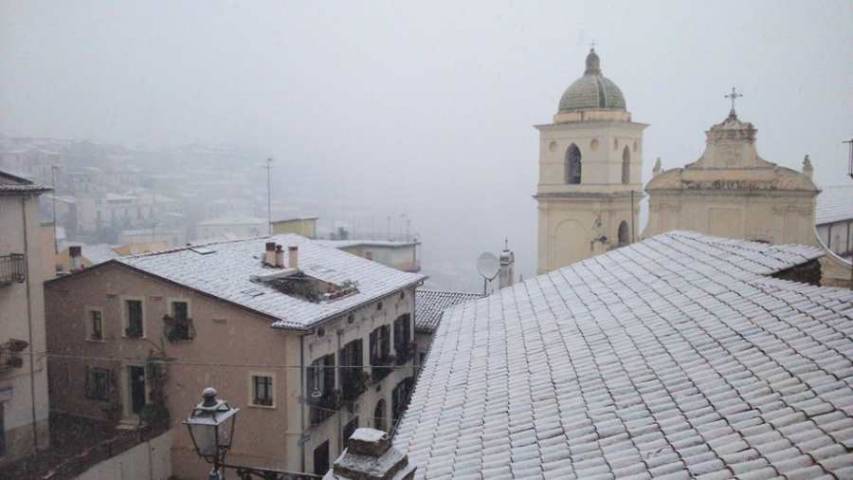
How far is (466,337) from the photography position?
1008cm

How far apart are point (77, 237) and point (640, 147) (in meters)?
29.6

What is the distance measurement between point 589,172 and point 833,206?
1248 centimetres

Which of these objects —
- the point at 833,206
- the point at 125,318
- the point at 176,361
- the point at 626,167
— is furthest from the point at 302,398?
the point at 833,206

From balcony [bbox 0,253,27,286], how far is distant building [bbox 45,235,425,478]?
1.55 metres

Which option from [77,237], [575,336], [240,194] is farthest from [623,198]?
[240,194]

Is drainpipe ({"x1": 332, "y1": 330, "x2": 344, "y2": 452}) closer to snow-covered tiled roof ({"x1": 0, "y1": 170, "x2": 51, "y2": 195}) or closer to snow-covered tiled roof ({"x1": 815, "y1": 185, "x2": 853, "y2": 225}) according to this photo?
snow-covered tiled roof ({"x1": 0, "y1": 170, "x2": 51, "y2": 195})

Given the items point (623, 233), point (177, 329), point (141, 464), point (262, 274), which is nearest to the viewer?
point (141, 464)

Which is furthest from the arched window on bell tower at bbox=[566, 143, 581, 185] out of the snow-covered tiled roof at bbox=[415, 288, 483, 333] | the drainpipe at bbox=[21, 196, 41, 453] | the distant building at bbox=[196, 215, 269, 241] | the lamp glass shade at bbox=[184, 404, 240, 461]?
the lamp glass shade at bbox=[184, 404, 240, 461]

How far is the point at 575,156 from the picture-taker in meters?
32.6

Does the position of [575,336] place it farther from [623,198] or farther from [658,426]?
[623,198]

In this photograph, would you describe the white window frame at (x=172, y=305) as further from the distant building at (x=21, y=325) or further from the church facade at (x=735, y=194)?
the church facade at (x=735, y=194)

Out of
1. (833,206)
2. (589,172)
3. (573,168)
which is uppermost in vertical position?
(573,168)

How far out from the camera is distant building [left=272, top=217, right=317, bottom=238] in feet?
102

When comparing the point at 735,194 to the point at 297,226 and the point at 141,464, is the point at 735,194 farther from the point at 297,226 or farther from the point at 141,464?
the point at 141,464
